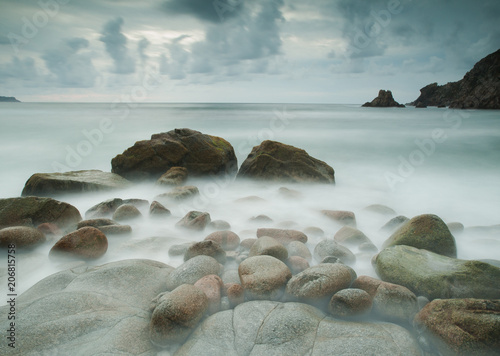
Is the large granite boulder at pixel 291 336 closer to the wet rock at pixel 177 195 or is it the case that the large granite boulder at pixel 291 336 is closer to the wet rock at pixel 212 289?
the wet rock at pixel 212 289

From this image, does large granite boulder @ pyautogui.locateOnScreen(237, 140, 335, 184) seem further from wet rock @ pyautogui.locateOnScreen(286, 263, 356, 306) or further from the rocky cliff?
the rocky cliff

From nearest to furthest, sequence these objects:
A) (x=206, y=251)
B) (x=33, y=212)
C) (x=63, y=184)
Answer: (x=206, y=251)
(x=33, y=212)
(x=63, y=184)

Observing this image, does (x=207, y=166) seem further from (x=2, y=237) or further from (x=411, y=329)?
(x=411, y=329)

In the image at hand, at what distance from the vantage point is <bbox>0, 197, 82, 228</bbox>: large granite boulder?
4605 millimetres

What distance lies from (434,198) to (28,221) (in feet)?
27.8

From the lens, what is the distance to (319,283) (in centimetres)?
279

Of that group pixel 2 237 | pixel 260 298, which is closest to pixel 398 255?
pixel 260 298

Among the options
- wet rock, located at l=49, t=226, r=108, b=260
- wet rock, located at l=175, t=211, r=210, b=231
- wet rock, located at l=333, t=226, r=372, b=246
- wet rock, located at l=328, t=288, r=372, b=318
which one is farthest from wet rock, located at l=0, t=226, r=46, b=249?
wet rock, located at l=333, t=226, r=372, b=246

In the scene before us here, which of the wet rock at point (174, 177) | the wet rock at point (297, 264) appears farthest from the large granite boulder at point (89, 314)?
the wet rock at point (174, 177)

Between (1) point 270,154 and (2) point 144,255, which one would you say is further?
(1) point 270,154

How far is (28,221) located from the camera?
15.3 ft

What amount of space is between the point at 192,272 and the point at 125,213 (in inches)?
105

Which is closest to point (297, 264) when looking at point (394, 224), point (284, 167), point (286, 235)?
point (286, 235)

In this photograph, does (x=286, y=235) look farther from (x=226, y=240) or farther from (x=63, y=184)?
(x=63, y=184)
